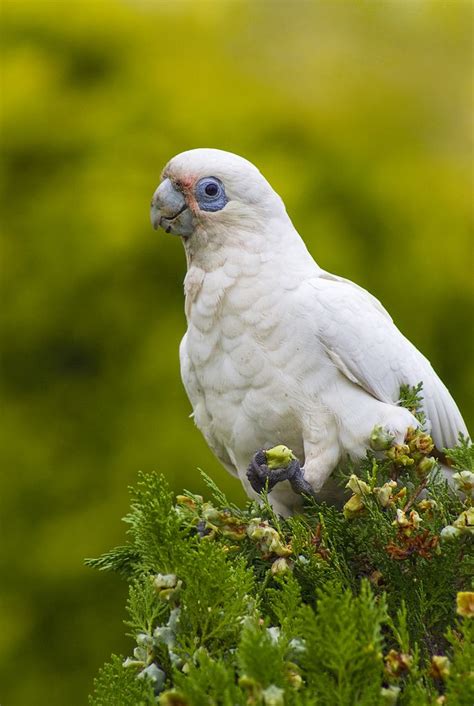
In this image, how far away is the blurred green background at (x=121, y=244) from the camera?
466cm

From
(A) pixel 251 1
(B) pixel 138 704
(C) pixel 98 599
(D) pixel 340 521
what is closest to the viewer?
(B) pixel 138 704

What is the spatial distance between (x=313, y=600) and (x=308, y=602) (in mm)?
17

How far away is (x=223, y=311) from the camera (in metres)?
2.73

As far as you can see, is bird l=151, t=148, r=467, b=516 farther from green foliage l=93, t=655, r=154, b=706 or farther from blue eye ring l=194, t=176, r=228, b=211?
green foliage l=93, t=655, r=154, b=706

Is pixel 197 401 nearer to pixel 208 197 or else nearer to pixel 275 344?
pixel 275 344

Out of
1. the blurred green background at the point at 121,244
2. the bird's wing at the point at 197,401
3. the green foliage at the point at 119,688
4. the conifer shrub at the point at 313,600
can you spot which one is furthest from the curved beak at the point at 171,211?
the blurred green background at the point at 121,244

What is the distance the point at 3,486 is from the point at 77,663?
2.97 feet

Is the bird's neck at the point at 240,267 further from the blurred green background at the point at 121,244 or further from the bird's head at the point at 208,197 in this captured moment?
the blurred green background at the point at 121,244

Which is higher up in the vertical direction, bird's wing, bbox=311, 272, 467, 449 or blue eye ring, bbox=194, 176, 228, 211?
blue eye ring, bbox=194, 176, 228, 211

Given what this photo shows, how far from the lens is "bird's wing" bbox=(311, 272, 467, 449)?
267cm

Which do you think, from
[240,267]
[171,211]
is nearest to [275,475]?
[240,267]

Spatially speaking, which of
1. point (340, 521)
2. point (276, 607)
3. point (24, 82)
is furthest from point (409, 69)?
point (276, 607)

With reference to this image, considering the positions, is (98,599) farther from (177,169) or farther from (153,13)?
(153,13)

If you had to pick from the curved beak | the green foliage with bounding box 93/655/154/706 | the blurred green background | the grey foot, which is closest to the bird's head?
the curved beak
